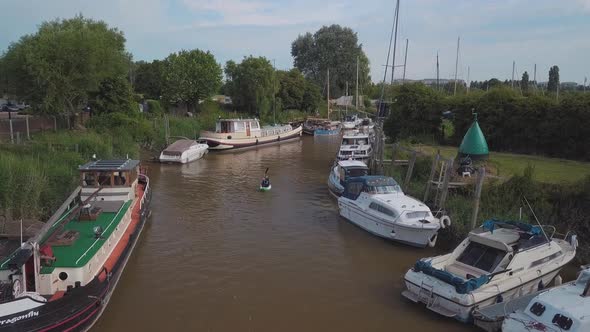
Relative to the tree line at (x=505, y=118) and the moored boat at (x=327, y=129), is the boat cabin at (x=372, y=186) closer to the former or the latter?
the tree line at (x=505, y=118)

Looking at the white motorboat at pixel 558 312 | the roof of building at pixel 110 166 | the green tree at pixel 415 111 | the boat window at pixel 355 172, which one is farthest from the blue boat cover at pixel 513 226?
the green tree at pixel 415 111

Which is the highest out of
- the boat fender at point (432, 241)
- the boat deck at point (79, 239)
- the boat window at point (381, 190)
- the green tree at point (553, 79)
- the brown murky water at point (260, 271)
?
the green tree at point (553, 79)

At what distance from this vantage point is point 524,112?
26.4 meters

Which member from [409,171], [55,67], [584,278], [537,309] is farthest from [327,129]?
[537,309]

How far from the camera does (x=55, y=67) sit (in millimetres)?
30797

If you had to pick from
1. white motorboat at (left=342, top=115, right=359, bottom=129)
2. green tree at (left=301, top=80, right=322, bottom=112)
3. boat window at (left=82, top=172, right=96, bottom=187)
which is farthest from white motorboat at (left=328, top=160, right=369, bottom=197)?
green tree at (left=301, top=80, right=322, bottom=112)

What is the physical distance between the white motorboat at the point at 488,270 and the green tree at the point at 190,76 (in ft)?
144

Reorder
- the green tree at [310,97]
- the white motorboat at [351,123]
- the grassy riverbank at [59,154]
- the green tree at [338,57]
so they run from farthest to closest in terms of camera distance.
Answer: the green tree at [338,57] < the green tree at [310,97] < the white motorboat at [351,123] < the grassy riverbank at [59,154]

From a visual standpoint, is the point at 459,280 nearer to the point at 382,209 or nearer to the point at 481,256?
the point at 481,256

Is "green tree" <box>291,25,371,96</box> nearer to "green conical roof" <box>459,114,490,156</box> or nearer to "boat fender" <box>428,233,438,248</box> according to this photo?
"green conical roof" <box>459,114,490,156</box>

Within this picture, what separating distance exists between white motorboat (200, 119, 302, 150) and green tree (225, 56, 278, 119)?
8.76 metres

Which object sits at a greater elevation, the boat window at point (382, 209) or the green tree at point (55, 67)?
the green tree at point (55, 67)

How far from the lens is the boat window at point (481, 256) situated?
13141 millimetres

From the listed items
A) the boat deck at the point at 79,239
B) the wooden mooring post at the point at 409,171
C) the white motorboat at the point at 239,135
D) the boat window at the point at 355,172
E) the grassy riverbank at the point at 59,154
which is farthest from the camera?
the white motorboat at the point at 239,135
